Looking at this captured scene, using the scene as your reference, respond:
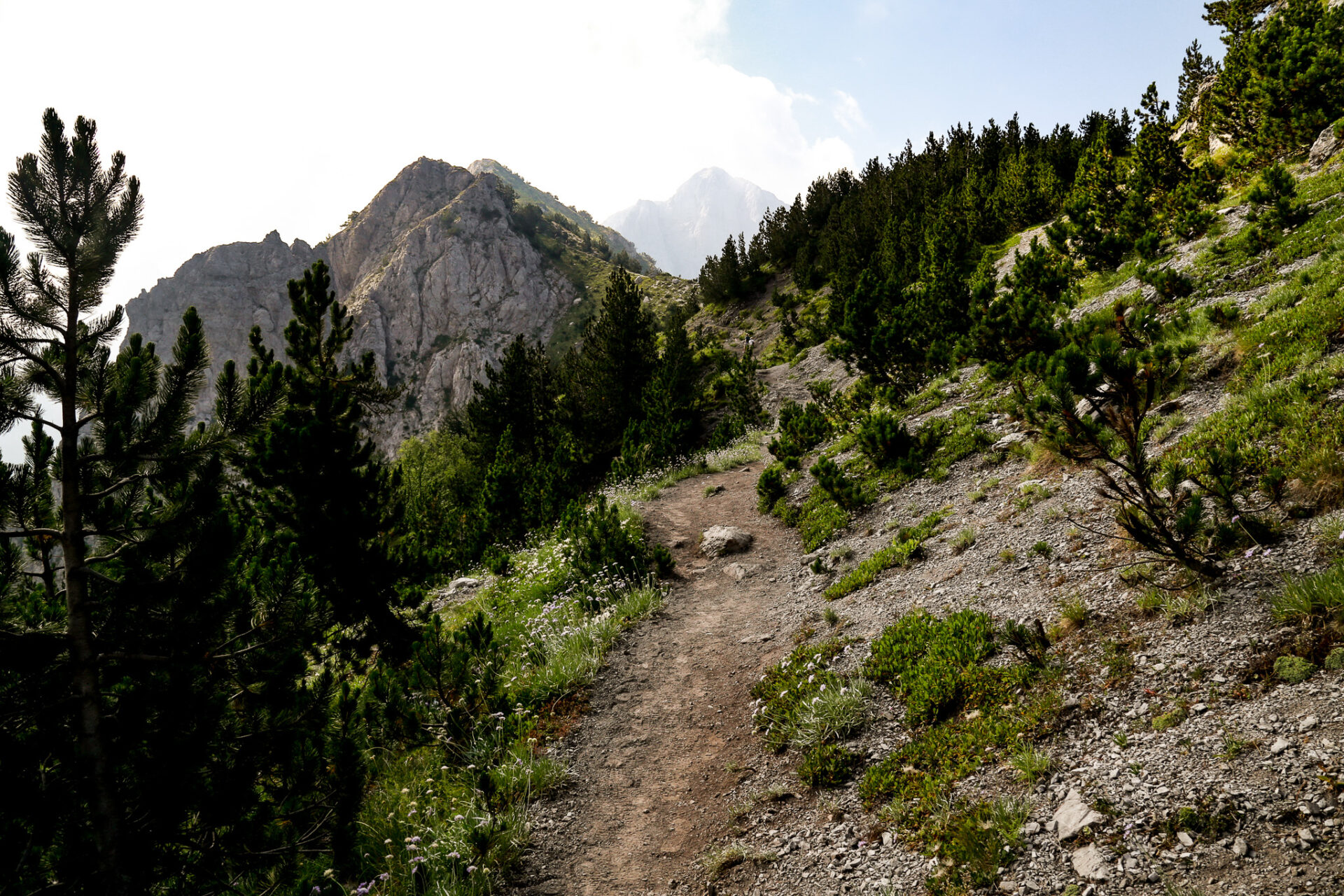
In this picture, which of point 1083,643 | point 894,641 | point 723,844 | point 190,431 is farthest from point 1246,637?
point 190,431

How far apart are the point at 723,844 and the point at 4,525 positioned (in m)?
5.94

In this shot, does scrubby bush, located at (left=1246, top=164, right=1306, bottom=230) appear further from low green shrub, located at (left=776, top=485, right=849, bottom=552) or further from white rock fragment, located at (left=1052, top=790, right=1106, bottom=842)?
white rock fragment, located at (left=1052, top=790, right=1106, bottom=842)

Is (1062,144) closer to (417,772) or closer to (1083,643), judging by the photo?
(1083,643)

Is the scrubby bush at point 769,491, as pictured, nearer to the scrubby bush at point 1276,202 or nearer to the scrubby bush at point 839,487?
the scrubby bush at point 839,487

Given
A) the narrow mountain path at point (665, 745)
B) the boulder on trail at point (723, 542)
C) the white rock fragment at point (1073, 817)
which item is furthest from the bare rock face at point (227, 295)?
the white rock fragment at point (1073, 817)

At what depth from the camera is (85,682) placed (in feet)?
11.2

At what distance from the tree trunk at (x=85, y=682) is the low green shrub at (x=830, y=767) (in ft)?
17.0

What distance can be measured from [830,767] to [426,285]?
445 ft

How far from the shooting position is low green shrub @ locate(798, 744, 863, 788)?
5477 millimetres

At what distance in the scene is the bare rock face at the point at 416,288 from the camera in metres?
116

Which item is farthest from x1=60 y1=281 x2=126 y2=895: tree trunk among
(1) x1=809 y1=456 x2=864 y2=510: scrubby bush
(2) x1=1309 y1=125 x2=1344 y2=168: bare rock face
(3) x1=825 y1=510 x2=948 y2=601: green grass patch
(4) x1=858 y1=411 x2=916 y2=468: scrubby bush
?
(2) x1=1309 y1=125 x2=1344 y2=168: bare rock face

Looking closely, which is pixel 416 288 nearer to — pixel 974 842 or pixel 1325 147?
pixel 1325 147

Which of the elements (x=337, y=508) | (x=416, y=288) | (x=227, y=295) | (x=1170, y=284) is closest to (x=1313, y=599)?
(x=1170, y=284)

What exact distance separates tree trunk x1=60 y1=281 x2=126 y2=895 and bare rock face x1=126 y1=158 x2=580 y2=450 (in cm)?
10101
